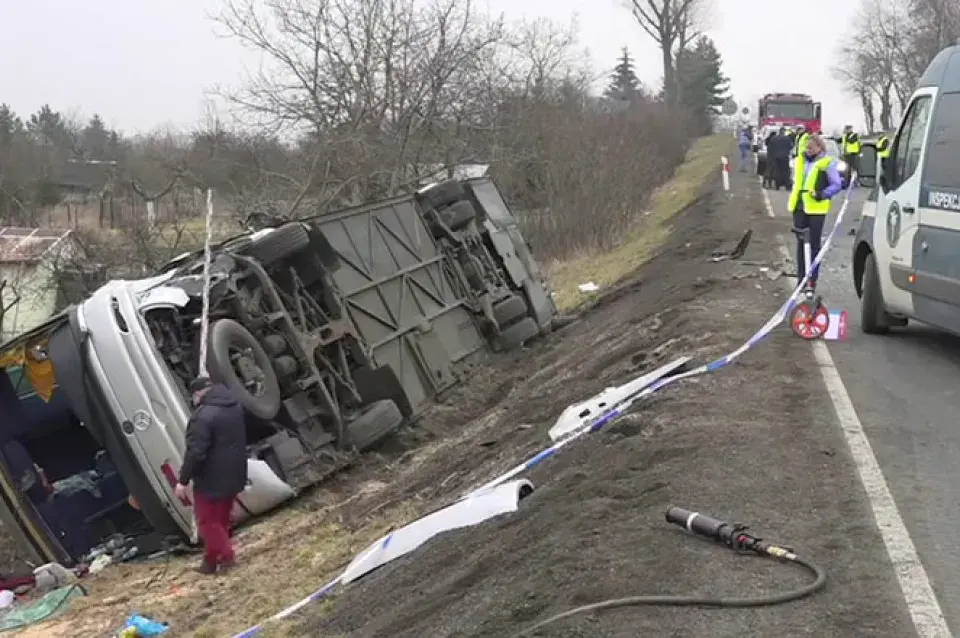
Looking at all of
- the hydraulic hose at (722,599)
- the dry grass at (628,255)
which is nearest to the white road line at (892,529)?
the hydraulic hose at (722,599)

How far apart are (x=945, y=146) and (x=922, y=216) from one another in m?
0.54

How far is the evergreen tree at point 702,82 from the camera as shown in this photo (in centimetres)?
7011

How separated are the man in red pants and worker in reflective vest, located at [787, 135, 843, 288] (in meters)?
5.28

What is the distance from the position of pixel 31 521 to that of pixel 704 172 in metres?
31.8

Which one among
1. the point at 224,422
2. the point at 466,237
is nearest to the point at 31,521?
the point at 224,422

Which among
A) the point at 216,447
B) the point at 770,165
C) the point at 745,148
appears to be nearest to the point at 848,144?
the point at 770,165

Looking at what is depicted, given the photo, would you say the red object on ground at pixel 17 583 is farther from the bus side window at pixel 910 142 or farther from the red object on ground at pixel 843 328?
the bus side window at pixel 910 142

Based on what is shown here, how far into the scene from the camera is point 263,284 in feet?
30.2

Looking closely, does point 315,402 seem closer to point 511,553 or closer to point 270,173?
point 511,553

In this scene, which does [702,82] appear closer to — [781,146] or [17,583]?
[781,146]

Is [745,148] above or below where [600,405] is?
above

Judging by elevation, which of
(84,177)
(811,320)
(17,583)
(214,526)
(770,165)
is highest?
(84,177)

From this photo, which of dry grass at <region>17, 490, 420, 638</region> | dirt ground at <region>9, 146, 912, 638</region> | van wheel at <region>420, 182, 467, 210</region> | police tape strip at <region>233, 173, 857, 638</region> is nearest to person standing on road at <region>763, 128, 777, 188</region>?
van wheel at <region>420, 182, 467, 210</region>

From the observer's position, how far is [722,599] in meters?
3.72
